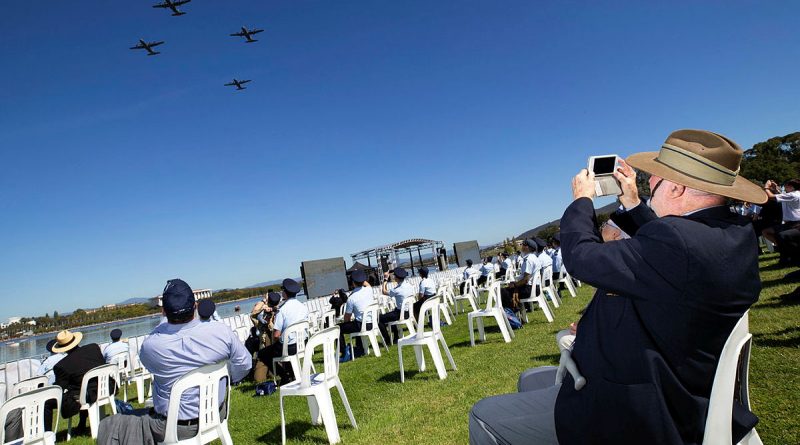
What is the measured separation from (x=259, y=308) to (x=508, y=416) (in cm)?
943

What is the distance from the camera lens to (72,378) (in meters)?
5.95

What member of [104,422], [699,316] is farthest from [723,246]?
[104,422]

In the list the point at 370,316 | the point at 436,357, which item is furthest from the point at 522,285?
the point at 436,357

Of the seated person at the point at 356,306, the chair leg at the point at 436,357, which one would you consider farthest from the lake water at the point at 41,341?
the chair leg at the point at 436,357

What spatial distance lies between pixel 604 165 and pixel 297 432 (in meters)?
4.31

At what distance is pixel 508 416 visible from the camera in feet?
5.41

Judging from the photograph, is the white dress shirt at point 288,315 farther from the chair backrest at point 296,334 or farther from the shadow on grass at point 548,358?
the shadow on grass at point 548,358

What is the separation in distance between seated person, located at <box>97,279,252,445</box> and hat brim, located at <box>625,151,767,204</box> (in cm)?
321

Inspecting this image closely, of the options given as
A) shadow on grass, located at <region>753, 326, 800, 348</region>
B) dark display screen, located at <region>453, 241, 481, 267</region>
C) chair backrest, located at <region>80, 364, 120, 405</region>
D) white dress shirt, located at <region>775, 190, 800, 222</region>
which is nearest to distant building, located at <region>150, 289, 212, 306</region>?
chair backrest, located at <region>80, 364, 120, 405</region>

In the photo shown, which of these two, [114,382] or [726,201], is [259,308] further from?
[726,201]

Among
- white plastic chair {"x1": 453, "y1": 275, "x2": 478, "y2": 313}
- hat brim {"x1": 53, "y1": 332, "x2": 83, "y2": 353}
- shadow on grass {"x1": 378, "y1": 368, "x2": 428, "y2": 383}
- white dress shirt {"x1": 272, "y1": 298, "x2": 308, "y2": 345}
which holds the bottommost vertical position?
shadow on grass {"x1": 378, "y1": 368, "x2": 428, "y2": 383}

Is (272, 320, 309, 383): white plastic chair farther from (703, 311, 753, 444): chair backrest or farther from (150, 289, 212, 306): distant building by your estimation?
(703, 311, 753, 444): chair backrest

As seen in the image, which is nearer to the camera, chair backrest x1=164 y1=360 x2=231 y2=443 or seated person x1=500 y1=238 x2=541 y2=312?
chair backrest x1=164 y1=360 x2=231 y2=443

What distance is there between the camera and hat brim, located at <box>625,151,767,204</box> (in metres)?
1.40
